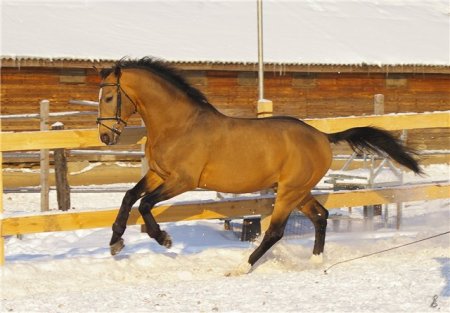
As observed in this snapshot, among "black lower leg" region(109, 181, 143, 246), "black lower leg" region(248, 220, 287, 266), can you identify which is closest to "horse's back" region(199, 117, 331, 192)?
"black lower leg" region(248, 220, 287, 266)

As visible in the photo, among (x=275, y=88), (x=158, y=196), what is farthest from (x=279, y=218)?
(x=275, y=88)

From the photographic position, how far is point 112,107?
323 inches

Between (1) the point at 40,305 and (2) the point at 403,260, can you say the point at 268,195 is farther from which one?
(1) the point at 40,305

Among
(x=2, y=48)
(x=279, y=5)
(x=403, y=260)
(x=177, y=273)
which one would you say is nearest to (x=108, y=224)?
(x=177, y=273)

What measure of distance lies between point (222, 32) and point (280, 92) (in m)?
2.91

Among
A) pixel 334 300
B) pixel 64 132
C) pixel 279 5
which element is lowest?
pixel 334 300

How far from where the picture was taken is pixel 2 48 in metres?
21.0

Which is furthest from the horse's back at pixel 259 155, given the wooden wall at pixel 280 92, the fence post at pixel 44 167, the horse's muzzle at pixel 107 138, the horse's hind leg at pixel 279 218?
the wooden wall at pixel 280 92

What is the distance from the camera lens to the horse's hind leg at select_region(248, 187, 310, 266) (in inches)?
338

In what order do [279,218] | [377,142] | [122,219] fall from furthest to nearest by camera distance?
[377,142] → [279,218] → [122,219]

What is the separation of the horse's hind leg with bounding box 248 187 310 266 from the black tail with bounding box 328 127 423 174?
0.85m

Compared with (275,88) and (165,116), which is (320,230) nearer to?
(165,116)

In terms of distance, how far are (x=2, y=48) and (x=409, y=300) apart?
1652 centimetres

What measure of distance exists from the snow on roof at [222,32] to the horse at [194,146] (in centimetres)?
1308
